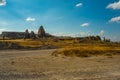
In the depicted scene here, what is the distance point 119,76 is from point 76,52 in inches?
775

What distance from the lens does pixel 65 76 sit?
21609 mm

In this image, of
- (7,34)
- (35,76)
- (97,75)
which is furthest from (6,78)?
(7,34)

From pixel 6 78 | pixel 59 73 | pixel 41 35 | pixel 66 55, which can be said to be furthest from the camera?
pixel 41 35

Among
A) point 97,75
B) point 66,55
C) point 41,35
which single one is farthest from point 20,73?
point 41,35

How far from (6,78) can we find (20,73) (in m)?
2.67

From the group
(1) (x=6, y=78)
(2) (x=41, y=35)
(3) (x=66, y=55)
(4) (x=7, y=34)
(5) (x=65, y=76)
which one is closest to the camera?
(1) (x=6, y=78)

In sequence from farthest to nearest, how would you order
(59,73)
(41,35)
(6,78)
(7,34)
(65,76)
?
(7,34)
(41,35)
(59,73)
(65,76)
(6,78)

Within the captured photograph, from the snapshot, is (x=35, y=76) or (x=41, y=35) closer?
(x=35, y=76)

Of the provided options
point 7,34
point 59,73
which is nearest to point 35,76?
point 59,73

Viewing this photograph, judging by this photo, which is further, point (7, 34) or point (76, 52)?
point (7, 34)

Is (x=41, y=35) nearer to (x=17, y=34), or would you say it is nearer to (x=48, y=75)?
(x=17, y=34)

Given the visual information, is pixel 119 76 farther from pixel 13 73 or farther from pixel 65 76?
pixel 13 73

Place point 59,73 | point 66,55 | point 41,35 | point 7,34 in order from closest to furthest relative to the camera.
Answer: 1. point 59,73
2. point 66,55
3. point 41,35
4. point 7,34

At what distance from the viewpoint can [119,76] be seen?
22.5 m
